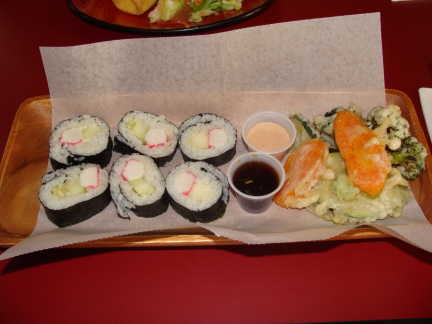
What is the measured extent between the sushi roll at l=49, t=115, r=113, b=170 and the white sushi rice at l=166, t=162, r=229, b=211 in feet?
1.75

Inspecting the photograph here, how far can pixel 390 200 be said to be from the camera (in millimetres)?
2082

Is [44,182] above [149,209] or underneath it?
above

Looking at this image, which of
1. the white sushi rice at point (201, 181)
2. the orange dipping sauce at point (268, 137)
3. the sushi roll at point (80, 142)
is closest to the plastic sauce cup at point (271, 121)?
the orange dipping sauce at point (268, 137)

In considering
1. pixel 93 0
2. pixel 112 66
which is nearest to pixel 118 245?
pixel 112 66

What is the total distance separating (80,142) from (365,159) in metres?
1.88

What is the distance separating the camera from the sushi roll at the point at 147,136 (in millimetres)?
2445

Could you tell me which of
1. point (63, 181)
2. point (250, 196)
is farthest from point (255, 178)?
point (63, 181)

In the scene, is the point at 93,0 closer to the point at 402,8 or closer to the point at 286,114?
the point at 286,114

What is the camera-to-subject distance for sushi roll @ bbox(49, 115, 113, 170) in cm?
240

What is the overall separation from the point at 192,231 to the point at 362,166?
3.47ft

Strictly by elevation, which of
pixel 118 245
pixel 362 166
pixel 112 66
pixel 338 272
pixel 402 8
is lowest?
pixel 338 272

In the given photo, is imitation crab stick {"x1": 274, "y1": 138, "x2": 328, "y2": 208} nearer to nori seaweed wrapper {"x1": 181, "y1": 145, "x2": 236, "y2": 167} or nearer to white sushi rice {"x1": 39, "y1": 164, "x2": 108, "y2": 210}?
nori seaweed wrapper {"x1": 181, "y1": 145, "x2": 236, "y2": 167}

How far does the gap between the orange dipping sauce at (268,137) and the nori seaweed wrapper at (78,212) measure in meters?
1.05

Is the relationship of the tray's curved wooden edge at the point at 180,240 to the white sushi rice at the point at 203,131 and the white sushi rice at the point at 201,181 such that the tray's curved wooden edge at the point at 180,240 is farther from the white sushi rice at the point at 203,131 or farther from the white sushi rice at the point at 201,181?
the white sushi rice at the point at 203,131
